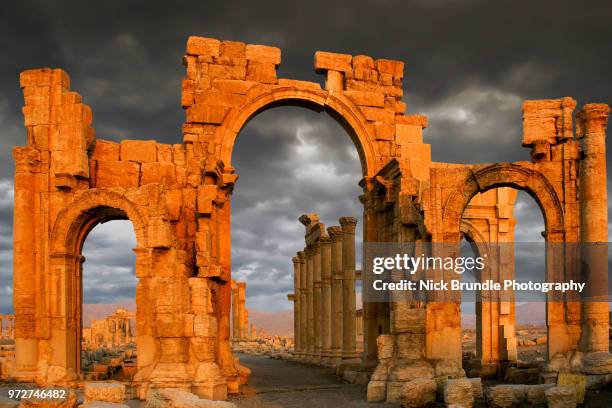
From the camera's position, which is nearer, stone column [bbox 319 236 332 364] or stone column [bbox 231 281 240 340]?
stone column [bbox 319 236 332 364]

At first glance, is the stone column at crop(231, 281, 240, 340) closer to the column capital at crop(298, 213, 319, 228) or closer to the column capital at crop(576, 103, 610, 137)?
the column capital at crop(298, 213, 319, 228)

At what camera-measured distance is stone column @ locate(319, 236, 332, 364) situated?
90.1 feet

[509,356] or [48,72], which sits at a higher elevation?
[48,72]

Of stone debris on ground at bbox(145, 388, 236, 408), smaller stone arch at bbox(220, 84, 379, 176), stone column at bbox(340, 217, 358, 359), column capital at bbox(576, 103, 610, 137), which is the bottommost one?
stone debris on ground at bbox(145, 388, 236, 408)

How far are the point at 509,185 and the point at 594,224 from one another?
1927 millimetres

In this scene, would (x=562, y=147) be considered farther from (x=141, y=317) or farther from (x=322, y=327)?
(x=322, y=327)

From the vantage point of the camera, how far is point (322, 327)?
28266 millimetres

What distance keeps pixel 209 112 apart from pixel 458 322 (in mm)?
8469

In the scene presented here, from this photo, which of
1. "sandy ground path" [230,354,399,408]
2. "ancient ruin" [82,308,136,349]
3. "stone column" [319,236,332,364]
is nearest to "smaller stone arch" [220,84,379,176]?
"sandy ground path" [230,354,399,408]

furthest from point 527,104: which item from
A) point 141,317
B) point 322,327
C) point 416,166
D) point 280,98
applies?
point 322,327

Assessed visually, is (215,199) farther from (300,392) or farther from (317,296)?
(317,296)

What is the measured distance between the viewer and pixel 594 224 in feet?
51.1

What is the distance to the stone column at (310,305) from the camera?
3003 cm

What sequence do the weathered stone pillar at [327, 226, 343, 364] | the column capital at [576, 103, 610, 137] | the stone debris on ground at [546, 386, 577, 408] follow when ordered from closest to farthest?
the stone debris on ground at [546, 386, 577, 408] < the column capital at [576, 103, 610, 137] < the weathered stone pillar at [327, 226, 343, 364]
